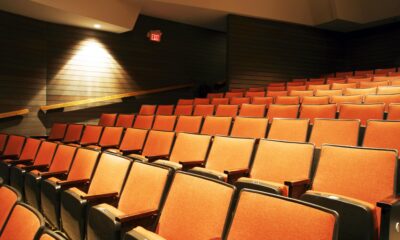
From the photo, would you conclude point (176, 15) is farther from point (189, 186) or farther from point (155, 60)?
point (189, 186)

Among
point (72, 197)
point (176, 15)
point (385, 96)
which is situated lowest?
Answer: point (72, 197)

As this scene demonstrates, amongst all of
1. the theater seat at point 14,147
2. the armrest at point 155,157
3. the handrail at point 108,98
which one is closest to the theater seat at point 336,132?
the armrest at point 155,157

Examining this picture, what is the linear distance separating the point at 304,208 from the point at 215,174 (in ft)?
0.78

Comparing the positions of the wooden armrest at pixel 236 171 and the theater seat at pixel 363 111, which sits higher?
the theater seat at pixel 363 111

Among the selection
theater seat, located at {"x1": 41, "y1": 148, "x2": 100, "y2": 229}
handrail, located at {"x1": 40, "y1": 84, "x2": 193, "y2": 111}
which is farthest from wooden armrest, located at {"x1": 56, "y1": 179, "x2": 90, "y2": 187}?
handrail, located at {"x1": 40, "y1": 84, "x2": 193, "y2": 111}

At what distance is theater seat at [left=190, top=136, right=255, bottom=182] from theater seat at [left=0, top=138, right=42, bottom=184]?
57 cm

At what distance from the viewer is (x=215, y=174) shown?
19.5 inches

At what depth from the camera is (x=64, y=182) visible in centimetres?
58

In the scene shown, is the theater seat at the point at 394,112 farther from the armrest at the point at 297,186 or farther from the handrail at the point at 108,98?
the handrail at the point at 108,98

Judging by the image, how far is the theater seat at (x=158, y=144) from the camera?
2.50 feet

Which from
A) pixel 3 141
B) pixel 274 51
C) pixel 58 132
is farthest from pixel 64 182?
pixel 274 51

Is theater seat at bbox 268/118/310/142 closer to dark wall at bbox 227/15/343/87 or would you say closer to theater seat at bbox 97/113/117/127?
theater seat at bbox 97/113/117/127

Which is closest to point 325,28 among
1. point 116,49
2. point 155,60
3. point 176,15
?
point 176,15

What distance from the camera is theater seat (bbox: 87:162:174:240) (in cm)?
38
